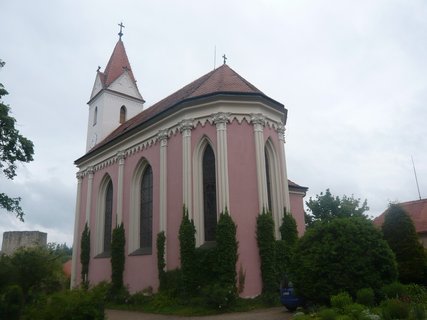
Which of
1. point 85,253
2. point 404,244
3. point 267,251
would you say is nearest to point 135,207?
point 85,253

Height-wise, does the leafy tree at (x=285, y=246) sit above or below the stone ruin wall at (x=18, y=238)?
below

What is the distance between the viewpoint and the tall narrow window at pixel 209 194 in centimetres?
1655

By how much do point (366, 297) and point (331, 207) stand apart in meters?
19.0

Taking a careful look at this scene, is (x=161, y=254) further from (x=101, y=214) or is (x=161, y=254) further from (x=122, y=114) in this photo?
(x=122, y=114)

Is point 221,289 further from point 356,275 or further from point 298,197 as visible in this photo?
point 298,197

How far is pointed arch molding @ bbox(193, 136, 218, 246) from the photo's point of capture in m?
16.4

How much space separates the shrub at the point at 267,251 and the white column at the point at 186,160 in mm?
3149

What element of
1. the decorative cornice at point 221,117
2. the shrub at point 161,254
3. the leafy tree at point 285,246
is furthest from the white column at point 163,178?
the leafy tree at point 285,246

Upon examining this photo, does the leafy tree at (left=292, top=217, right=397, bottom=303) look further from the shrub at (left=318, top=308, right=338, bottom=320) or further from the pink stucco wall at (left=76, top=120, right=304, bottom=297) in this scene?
the pink stucco wall at (left=76, top=120, right=304, bottom=297)

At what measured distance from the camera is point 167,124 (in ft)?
62.3

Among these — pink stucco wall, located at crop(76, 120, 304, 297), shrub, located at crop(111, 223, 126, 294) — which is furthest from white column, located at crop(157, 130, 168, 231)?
shrub, located at crop(111, 223, 126, 294)

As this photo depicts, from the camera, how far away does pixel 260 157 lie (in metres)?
16.8

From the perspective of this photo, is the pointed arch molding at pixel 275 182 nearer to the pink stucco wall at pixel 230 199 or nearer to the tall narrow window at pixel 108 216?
the pink stucco wall at pixel 230 199

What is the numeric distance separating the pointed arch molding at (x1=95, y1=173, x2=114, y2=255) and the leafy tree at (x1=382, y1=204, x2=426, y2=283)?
16448 mm
